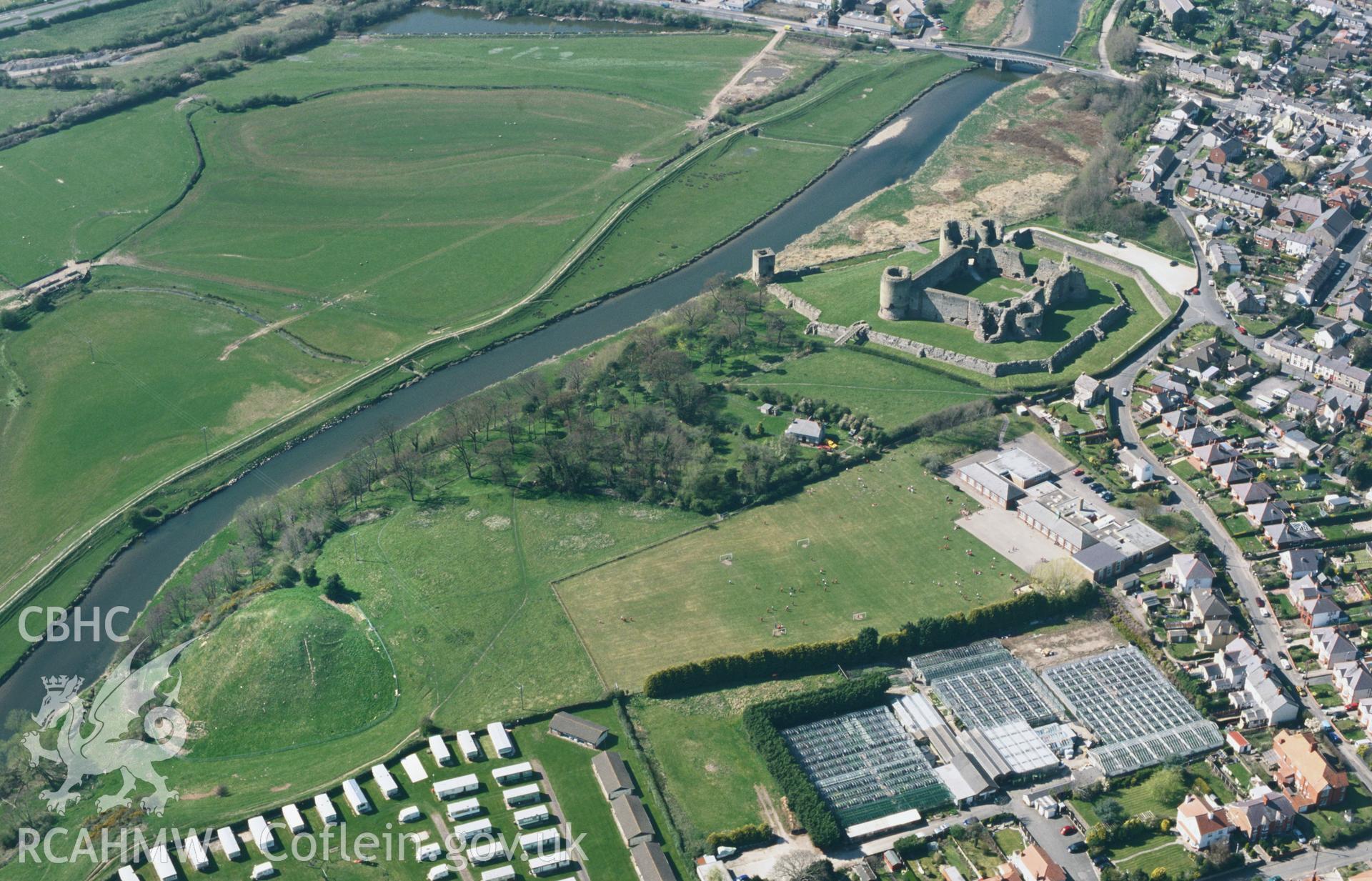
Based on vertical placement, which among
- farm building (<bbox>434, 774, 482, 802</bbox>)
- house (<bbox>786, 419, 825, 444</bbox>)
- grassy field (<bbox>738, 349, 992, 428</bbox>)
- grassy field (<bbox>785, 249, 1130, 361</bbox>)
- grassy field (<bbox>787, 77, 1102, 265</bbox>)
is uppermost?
grassy field (<bbox>787, 77, 1102, 265</bbox>)

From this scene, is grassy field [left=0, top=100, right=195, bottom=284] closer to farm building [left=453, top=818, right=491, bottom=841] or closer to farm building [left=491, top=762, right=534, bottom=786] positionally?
farm building [left=491, top=762, right=534, bottom=786]

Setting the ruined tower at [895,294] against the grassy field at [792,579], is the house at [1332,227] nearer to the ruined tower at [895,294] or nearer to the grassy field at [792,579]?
the ruined tower at [895,294]

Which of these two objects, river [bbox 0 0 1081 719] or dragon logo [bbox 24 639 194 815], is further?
river [bbox 0 0 1081 719]

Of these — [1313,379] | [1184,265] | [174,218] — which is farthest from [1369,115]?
[174,218]

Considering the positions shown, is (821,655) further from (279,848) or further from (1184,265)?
(1184,265)

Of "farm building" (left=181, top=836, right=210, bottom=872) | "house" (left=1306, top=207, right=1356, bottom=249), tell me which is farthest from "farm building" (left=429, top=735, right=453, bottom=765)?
"house" (left=1306, top=207, right=1356, bottom=249)

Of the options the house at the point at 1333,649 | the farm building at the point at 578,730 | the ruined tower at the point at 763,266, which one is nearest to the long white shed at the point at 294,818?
the farm building at the point at 578,730
